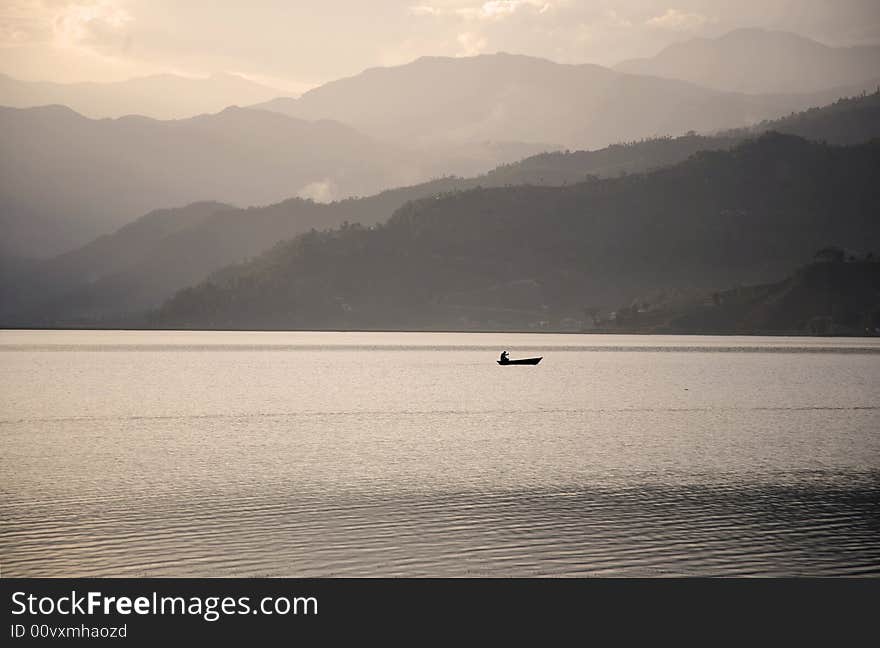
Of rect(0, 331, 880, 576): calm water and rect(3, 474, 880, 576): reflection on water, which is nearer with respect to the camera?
rect(3, 474, 880, 576): reflection on water

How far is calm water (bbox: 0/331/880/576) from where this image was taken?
143 ft

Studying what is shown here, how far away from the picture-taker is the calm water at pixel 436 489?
43.6 metres

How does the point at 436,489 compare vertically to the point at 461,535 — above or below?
above

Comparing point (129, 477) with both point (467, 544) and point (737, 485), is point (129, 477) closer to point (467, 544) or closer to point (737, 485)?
point (467, 544)

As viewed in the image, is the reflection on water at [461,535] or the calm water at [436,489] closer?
the reflection on water at [461,535]

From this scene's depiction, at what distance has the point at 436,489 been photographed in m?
61.8

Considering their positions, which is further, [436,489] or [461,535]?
[436,489]

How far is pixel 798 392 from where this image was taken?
156 metres
